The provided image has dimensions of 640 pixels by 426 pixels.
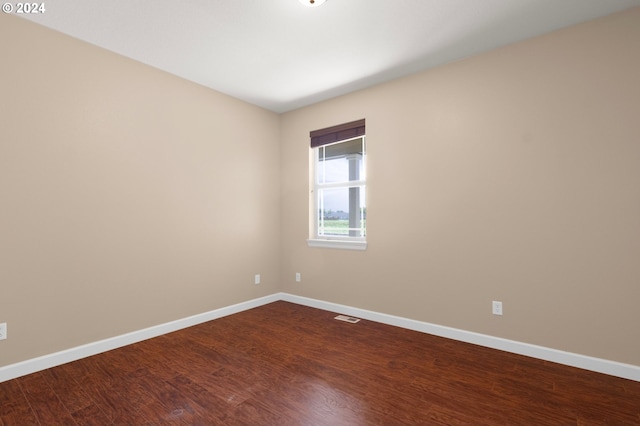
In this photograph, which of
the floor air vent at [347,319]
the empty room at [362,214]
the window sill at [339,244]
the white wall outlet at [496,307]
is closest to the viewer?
the empty room at [362,214]

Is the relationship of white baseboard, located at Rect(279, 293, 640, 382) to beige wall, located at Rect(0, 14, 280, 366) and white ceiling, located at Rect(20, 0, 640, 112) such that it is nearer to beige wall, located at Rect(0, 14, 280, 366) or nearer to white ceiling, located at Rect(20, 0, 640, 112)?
beige wall, located at Rect(0, 14, 280, 366)

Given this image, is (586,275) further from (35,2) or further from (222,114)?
(35,2)

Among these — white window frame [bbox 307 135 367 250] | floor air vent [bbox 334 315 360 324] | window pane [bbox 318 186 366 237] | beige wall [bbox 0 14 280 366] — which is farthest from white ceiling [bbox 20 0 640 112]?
floor air vent [bbox 334 315 360 324]

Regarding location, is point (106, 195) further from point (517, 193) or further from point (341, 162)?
point (517, 193)

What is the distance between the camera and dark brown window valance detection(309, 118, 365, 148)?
368cm

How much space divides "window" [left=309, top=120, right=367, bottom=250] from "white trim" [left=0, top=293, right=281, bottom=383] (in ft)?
4.91

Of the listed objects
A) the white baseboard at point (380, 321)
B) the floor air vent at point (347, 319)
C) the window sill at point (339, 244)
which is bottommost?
the floor air vent at point (347, 319)

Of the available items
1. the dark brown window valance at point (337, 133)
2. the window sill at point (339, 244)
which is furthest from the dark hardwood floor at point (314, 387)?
the dark brown window valance at point (337, 133)

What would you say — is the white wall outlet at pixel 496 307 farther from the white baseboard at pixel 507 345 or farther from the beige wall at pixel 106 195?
the beige wall at pixel 106 195

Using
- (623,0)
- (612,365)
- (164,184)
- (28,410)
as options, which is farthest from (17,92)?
(612,365)

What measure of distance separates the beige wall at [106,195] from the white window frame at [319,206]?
0.93 metres

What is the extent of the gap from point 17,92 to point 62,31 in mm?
621

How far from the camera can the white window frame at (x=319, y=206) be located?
3.71m

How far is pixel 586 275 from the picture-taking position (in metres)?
2.40
